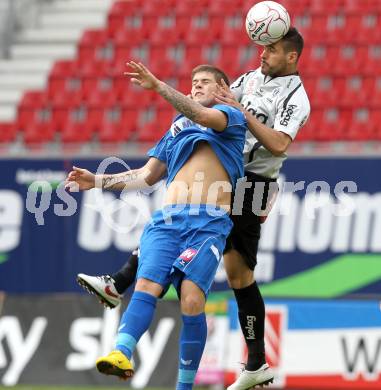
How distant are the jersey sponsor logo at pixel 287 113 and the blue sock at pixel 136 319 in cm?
156

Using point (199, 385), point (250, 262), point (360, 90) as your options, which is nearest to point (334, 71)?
point (360, 90)

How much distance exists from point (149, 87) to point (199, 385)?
517 centimetres

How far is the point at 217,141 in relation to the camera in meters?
7.33

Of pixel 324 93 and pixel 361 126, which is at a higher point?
pixel 324 93

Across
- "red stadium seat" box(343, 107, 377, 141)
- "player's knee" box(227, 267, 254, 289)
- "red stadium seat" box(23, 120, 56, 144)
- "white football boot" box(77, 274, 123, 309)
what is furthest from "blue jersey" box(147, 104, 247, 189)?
"red stadium seat" box(23, 120, 56, 144)

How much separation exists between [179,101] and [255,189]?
131 centimetres

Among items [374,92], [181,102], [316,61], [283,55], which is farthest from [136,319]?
[316,61]

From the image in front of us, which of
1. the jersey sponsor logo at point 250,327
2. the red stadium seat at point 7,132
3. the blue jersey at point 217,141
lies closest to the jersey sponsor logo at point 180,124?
the blue jersey at point 217,141

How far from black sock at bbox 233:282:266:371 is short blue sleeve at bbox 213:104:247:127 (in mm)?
1395

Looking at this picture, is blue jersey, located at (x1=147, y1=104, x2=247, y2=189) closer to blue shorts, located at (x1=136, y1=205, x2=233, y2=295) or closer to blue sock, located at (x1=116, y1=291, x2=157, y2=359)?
blue shorts, located at (x1=136, y1=205, x2=233, y2=295)

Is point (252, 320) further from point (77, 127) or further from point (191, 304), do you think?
point (77, 127)

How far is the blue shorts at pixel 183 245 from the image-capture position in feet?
23.3

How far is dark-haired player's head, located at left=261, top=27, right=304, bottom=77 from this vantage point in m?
7.84

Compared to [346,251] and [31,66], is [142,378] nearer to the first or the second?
[346,251]
